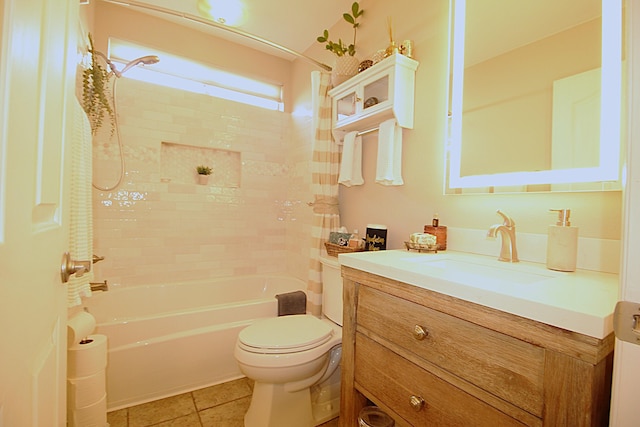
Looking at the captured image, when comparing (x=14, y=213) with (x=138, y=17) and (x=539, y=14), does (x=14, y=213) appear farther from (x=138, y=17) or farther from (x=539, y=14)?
(x=138, y=17)

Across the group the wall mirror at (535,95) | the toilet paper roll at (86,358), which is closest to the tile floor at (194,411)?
the toilet paper roll at (86,358)

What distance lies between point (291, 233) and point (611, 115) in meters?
2.37

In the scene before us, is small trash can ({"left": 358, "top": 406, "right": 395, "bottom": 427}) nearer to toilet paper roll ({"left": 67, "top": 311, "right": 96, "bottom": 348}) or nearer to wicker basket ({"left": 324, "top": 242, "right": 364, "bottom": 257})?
wicker basket ({"left": 324, "top": 242, "right": 364, "bottom": 257})

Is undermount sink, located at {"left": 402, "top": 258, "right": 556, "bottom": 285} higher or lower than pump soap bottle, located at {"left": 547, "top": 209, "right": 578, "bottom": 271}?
lower

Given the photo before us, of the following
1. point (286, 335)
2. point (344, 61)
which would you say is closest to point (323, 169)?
point (344, 61)

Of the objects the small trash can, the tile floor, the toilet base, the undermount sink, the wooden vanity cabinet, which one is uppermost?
the undermount sink

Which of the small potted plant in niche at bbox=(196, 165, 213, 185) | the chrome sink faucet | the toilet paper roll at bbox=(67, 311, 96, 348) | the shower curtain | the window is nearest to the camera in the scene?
the chrome sink faucet

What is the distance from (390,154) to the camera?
1.59 m

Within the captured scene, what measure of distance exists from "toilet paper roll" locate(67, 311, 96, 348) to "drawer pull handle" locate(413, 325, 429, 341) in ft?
4.79

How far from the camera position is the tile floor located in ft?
5.10

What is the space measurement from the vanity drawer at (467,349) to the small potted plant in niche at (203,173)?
80.1 inches

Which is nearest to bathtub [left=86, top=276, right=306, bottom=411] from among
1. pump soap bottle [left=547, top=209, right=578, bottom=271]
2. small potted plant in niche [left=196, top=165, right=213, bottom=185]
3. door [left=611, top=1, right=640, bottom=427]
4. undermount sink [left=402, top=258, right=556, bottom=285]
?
small potted plant in niche [left=196, top=165, right=213, bottom=185]

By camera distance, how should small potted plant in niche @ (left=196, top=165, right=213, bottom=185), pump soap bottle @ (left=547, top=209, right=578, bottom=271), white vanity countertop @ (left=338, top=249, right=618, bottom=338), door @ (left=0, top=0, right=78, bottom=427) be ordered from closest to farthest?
door @ (left=0, top=0, right=78, bottom=427)
white vanity countertop @ (left=338, top=249, right=618, bottom=338)
pump soap bottle @ (left=547, top=209, right=578, bottom=271)
small potted plant in niche @ (left=196, top=165, right=213, bottom=185)

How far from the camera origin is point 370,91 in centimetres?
170
